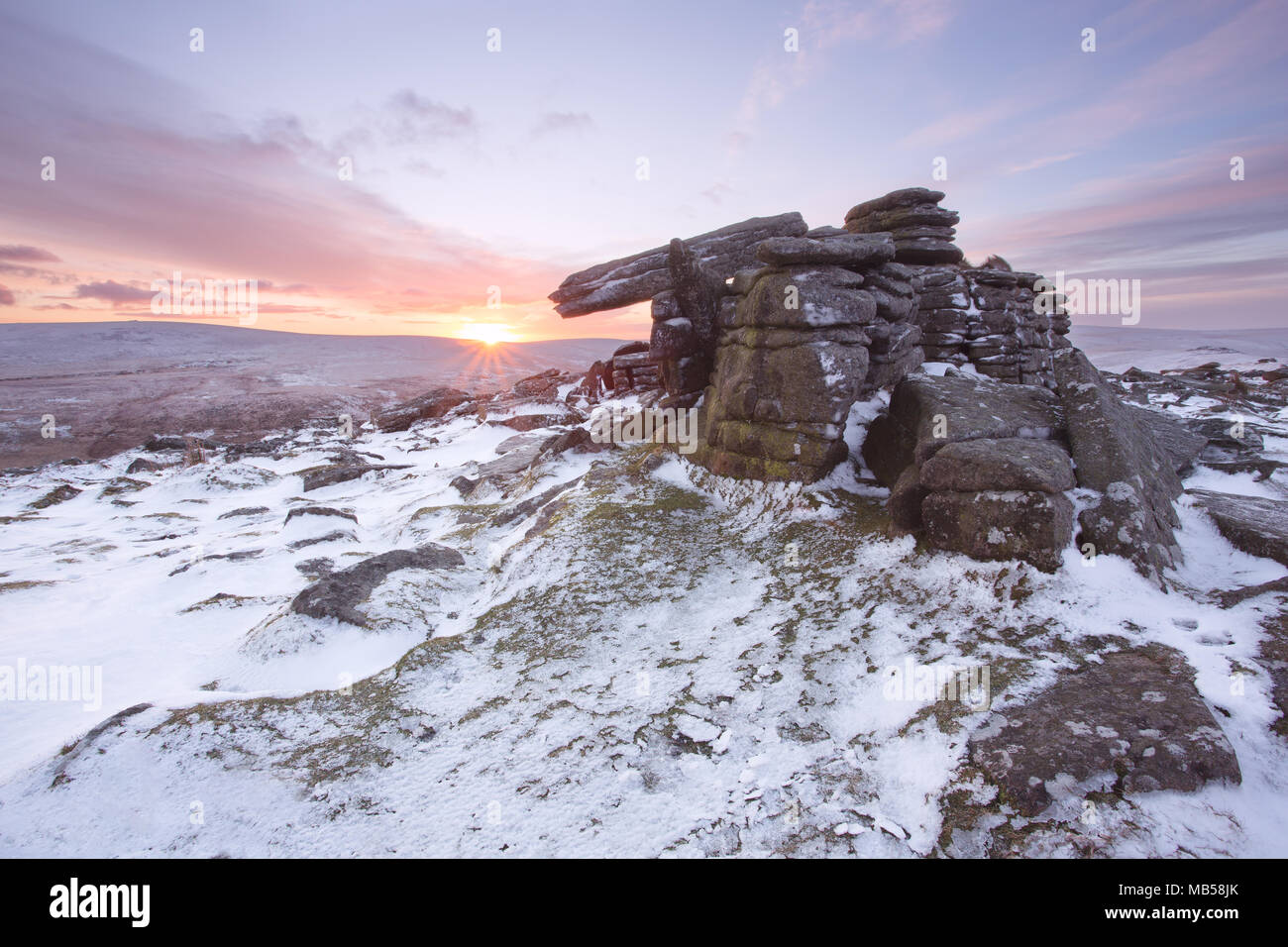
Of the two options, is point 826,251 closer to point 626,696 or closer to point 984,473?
point 984,473

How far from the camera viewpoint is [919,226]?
16484 millimetres

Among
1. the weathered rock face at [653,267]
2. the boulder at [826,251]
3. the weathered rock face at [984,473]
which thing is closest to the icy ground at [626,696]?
the weathered rock face at [984,473]

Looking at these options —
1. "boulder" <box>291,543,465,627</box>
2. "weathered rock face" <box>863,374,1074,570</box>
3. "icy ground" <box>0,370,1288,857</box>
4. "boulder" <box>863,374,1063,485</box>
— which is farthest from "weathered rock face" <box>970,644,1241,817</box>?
"boulder" <box>291,543,465,627</box>

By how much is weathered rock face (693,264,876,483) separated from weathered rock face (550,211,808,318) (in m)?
4.91

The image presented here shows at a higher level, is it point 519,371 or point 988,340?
point 519,371

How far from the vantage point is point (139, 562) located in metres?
12.9

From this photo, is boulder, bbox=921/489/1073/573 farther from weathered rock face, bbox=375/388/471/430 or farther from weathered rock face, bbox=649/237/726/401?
weathered rock face, bbox=375/388/471/430

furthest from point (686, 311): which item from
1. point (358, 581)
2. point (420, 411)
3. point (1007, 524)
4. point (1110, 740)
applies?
point (420, 411)

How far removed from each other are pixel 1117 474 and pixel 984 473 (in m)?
1.84

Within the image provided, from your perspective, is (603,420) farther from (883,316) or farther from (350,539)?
(883,316)

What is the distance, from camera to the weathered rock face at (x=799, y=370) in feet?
31.7

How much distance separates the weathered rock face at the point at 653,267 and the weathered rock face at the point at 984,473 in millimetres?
7822
